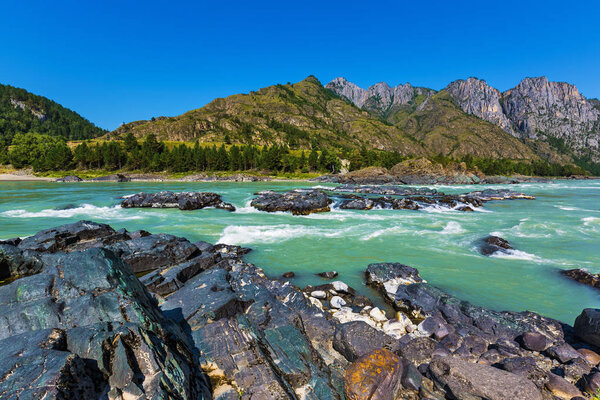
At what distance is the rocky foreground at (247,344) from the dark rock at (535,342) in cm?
3

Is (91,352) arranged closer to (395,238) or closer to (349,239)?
(349,239)

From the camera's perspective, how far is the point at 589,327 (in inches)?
356

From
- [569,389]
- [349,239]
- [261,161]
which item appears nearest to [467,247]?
[349,239]

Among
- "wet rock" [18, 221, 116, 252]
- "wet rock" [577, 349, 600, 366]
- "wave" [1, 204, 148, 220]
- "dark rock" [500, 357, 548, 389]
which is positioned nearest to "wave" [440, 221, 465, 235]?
"wet rock" [577, 349, 600, 366]

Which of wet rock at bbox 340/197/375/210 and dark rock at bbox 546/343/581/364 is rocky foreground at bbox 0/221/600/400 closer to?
dark rock at bbox 546/343/581/364

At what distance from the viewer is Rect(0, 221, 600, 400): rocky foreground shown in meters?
4.46

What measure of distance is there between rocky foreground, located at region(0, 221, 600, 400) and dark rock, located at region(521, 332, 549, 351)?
0.11 ft

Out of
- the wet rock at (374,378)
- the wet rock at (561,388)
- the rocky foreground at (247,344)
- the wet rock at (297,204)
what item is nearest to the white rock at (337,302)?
the rocky foreground at (247,344)

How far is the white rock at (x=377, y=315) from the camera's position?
10.7 m

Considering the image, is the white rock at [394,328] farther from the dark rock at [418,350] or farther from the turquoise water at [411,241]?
the turquoise water at [411,241]

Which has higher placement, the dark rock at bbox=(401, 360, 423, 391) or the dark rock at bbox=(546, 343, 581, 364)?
the dark rock at bbox=(401, 360, 423, 391)

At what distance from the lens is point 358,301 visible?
12.3 metres

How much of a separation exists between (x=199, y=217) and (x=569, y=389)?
32735mm

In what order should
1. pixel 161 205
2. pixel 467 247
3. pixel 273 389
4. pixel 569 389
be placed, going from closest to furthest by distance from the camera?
pixel 273 389 < pixel 569 389 < pixel 467 247 < pixel 161 205
